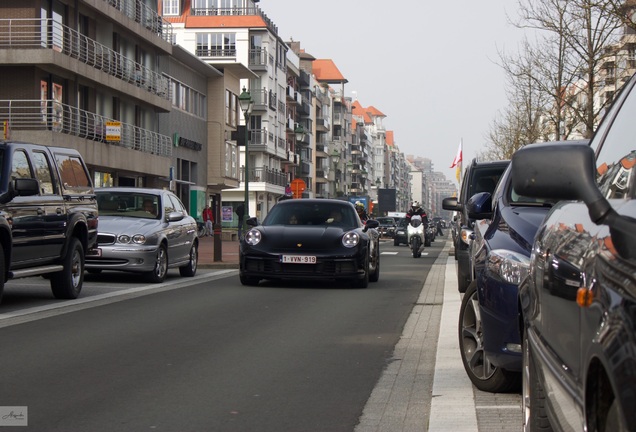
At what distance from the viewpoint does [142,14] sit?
49.8 m

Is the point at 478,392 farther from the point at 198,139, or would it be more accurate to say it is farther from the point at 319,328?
the point at 198,139

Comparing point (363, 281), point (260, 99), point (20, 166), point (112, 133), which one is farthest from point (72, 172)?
point (260, 99)

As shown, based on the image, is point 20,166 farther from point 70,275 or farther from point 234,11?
point 234,11

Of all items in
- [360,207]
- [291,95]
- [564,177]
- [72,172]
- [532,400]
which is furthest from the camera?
[291,95]

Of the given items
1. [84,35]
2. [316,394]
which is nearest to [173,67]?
[84,35]

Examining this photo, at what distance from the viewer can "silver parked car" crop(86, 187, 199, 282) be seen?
671 inches

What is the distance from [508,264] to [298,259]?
10.1 metres

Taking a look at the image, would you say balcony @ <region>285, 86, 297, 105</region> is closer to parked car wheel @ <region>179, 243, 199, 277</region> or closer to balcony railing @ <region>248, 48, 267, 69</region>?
balcony railing @ <region>248, 48, 267, 69</region>

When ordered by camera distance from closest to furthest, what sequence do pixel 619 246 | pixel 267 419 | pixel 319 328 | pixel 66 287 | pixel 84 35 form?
pixel 619 246, pixel 267 419, pixel 319 328, pixel 66 287, pixel 84 35

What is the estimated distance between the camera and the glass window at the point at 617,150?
9.82 ft

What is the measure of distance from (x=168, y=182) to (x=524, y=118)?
19.2 meters

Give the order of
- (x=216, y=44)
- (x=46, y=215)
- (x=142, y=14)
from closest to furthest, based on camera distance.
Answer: (x=46, y=215)
(x=142, y=14)
(x=216, y=44)

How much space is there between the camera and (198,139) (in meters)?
62.6

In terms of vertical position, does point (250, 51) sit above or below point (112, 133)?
above
